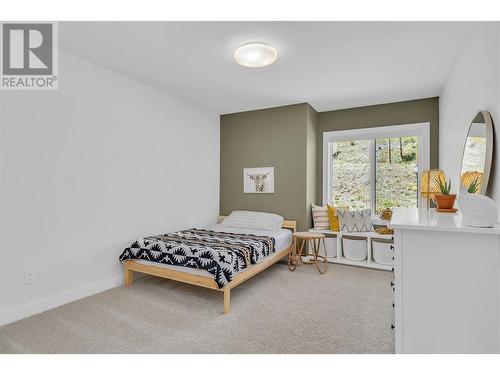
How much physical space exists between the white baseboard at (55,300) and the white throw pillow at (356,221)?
3085 millimetres

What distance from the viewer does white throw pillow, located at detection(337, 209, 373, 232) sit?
4.06 meters

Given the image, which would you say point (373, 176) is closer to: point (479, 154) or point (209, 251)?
point (479, 154)

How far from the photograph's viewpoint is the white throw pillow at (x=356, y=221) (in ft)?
13.3

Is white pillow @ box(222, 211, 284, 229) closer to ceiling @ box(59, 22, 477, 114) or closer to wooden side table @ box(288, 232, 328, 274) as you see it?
wooden side table @ box(288, 232, 328, 274)

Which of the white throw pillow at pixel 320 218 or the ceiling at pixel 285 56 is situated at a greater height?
the ceiling at pixel 285 56

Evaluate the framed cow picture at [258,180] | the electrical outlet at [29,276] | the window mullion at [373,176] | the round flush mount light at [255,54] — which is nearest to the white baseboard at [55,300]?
the electrical outlet at [29,276]

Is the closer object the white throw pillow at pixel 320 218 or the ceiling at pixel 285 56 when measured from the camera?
the ceiling at pixel 285 56

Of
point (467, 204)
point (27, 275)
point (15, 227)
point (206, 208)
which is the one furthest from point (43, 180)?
point (467, 204)

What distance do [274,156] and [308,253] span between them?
161 centimetres

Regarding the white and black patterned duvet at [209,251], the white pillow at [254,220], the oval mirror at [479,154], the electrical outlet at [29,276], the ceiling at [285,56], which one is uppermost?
the ceiling at [285,56]

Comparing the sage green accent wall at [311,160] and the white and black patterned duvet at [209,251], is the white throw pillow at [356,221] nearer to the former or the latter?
the sage green accent wall at [311,160]

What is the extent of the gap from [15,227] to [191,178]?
2269 millimetres

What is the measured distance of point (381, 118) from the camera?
4.25 meters
